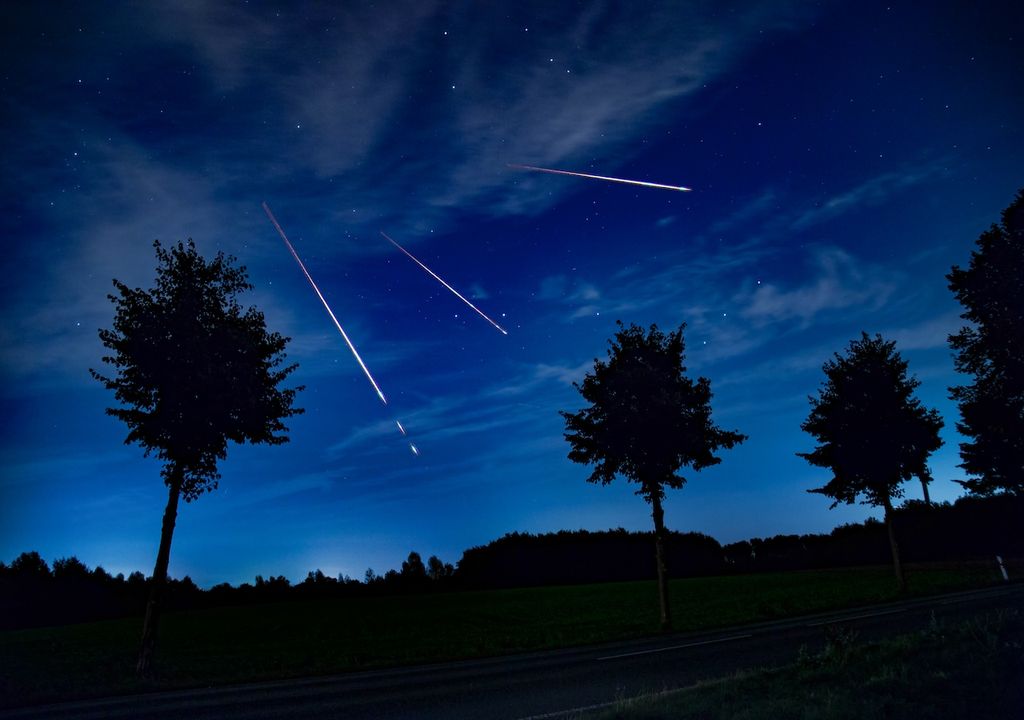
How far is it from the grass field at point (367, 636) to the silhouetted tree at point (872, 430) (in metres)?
5.34

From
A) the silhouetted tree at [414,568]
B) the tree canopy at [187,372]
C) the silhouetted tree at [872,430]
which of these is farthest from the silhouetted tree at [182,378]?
the silhouetted tree at [414,568]

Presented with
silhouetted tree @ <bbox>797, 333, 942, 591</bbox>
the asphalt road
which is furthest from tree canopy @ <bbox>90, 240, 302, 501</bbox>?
silhouetted tree @ <bbox>797, 333, 942, 591</bbox>

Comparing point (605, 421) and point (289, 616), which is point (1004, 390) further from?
point (289, 616)

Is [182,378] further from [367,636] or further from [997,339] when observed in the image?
[997,339]

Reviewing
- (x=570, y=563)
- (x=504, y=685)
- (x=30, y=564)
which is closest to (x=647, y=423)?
(x=504, y=685)

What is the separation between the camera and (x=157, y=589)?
18.9 m

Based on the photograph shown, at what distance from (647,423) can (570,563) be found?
5266 cm

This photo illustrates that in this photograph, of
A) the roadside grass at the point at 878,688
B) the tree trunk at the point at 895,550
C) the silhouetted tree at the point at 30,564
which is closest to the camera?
the roadside grass at the point at 878,688

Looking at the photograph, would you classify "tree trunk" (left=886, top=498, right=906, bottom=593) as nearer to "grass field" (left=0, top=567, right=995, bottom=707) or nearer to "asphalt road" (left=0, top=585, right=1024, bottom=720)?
"grass field" (left=0, top=567, right=995, bottom=707)

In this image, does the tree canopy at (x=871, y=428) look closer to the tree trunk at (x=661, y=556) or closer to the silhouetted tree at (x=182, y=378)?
the tree trunk at (x=661, y=556)

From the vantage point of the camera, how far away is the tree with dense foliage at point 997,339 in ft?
87.0

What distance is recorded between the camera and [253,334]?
21328mm

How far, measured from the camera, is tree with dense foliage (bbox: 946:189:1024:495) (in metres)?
26.5

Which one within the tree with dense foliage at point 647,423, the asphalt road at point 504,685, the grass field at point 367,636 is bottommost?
the grass field at point 367,636
